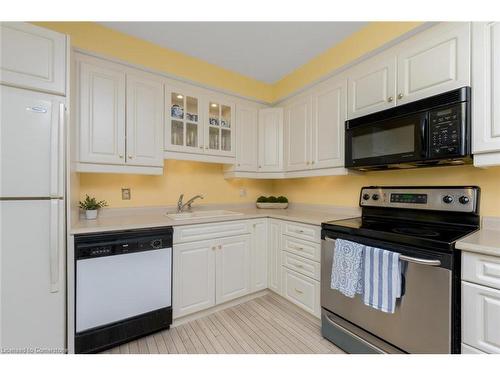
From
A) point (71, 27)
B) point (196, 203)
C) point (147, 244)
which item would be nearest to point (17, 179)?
point (147, 244)

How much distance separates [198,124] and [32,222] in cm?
149

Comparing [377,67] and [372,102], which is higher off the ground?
[377,67]

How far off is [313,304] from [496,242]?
128 centimetres

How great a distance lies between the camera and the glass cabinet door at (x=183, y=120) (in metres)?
2.14

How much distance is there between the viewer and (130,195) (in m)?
2.19

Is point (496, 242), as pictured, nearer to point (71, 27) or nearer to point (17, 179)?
point (17, 179)

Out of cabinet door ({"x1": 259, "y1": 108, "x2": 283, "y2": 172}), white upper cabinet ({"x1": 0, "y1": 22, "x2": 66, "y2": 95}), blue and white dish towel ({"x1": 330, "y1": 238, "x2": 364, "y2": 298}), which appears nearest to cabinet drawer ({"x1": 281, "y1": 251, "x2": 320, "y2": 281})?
blue and white dish towel ({"x1": 330, "y1": 238, "x2": 364, "y2": 298})

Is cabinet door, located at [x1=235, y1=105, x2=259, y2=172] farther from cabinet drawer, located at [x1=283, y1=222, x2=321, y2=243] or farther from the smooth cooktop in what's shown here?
the smooth cooktop

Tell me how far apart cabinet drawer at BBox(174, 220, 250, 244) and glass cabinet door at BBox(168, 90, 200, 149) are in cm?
82

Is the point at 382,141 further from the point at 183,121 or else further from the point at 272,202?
the point at 183,121

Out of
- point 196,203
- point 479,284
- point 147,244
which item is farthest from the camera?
point 196,203

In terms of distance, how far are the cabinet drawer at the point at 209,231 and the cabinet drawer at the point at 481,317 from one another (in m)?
1.60

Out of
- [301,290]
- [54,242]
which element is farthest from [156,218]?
[301,290]

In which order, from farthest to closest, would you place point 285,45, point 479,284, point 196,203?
point 196,203 < point 285,45 < point 479,284
